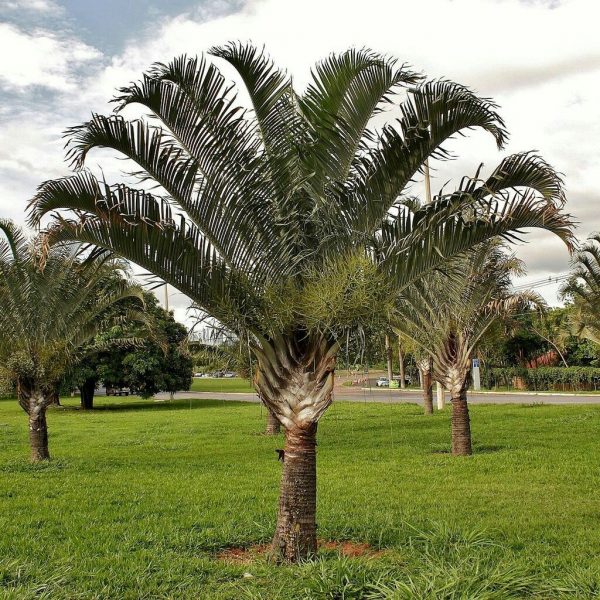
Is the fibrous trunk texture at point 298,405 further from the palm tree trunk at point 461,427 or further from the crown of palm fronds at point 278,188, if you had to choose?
the palm tree trunk at point 461,427

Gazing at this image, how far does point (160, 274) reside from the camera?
6.15 metres

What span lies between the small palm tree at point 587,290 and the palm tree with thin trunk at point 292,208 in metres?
9.97

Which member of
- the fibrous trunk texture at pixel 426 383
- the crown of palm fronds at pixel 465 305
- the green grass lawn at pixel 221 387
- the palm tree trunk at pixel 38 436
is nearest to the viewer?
the crown of palm fronds at pixel 465 305

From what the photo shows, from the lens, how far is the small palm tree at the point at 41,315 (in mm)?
11992

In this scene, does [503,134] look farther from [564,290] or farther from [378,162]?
[564,290]

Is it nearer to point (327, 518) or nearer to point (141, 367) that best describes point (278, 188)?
point (327, 518)

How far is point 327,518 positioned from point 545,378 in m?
39.2

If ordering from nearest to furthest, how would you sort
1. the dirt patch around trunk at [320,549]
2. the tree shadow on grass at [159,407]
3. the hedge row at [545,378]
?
the dirt patch around trunk at [320,549] → the tree shadow on grass at [159,407] → the hedge row at [545,378]

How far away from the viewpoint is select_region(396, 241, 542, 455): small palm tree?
11.6 meters

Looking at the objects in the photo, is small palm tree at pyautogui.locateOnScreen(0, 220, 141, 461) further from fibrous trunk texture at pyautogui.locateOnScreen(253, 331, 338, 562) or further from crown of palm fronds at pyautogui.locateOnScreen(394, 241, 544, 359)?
fibrous trunk texture at pyautogui.locateOnScreen(253, 331, 338, 562)

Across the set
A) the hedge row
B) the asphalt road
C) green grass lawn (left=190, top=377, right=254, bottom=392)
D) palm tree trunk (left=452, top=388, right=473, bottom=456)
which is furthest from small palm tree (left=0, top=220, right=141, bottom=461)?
the hedge row

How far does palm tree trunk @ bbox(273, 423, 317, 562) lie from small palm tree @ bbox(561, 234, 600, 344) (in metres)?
10.8

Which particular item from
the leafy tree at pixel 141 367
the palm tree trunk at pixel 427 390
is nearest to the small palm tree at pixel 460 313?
the palm tree trunk at pixel 427 390

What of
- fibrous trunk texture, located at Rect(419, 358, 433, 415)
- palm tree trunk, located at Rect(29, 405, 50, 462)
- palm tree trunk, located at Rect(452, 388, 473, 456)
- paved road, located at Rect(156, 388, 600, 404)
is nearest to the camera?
palm tree trunk, located at Rect(452, 388, 473, 456)
